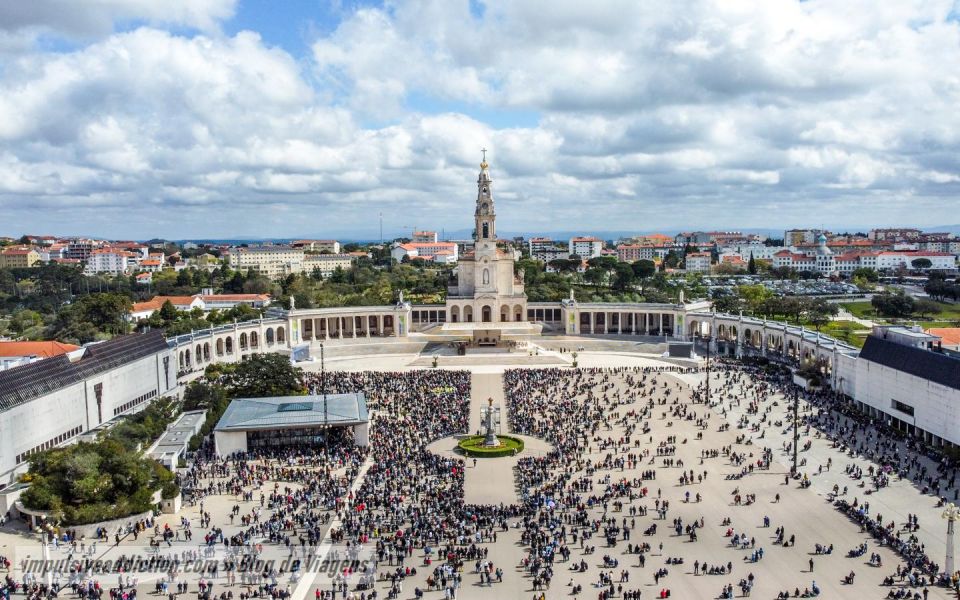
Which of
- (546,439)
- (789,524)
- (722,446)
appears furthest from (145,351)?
(789,524)

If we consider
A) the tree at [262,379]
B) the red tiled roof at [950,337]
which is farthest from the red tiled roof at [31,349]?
the red tiled roof at [950,337]

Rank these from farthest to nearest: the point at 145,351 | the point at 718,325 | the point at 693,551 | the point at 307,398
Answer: the point at 718,325 → the point at 145,351 → the point at 307,398 → the point at 693,551

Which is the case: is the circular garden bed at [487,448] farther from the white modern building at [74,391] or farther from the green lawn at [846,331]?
the green lawn at [846,331]

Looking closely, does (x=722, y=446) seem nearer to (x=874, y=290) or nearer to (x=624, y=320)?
(x=624, y=320)

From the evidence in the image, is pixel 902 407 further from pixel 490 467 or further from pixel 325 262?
pixel 325 262

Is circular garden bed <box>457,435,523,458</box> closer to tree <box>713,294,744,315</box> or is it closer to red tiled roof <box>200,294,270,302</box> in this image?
tree <box>713,294,744,315</box>

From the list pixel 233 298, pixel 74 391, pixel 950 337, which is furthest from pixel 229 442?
pixel 233 298
